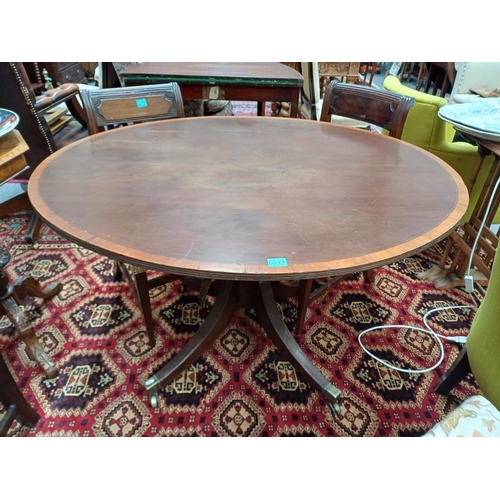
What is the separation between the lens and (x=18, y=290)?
4.99ft

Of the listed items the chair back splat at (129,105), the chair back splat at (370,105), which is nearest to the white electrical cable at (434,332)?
the chair back splat at (370,105)

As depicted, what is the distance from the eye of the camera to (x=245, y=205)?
36.5 inches

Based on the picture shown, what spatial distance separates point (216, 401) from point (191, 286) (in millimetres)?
533

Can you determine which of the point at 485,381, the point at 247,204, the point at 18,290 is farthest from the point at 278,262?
the point at 18,290

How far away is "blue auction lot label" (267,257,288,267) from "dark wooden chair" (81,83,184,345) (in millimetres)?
706

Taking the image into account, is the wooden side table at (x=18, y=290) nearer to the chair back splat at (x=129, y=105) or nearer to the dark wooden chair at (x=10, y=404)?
the dark wooden chair at (x=10, y=404)

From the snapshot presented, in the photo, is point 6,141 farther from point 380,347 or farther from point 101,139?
point 380,347

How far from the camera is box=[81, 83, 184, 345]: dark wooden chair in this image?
1417mm

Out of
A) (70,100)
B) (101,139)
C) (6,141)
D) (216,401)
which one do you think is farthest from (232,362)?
(70,100)

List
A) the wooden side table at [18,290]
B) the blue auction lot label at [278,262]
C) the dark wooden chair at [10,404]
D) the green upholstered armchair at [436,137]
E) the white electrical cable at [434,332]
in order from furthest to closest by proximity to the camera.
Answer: the green upholstered armchair at [436,137]
the white electrical cable at [434,332]
the wooden side table at [18,290]
the dark wooden chair at [10,404]
the blue auction lot label at [278,262]

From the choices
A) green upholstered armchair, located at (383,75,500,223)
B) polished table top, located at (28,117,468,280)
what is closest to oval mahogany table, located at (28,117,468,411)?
polished table top, located at (28,117,468,280)

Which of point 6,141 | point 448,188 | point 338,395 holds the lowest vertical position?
point 338,395

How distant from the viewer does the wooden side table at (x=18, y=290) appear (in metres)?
1.14

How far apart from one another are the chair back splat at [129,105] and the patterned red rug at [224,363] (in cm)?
79
